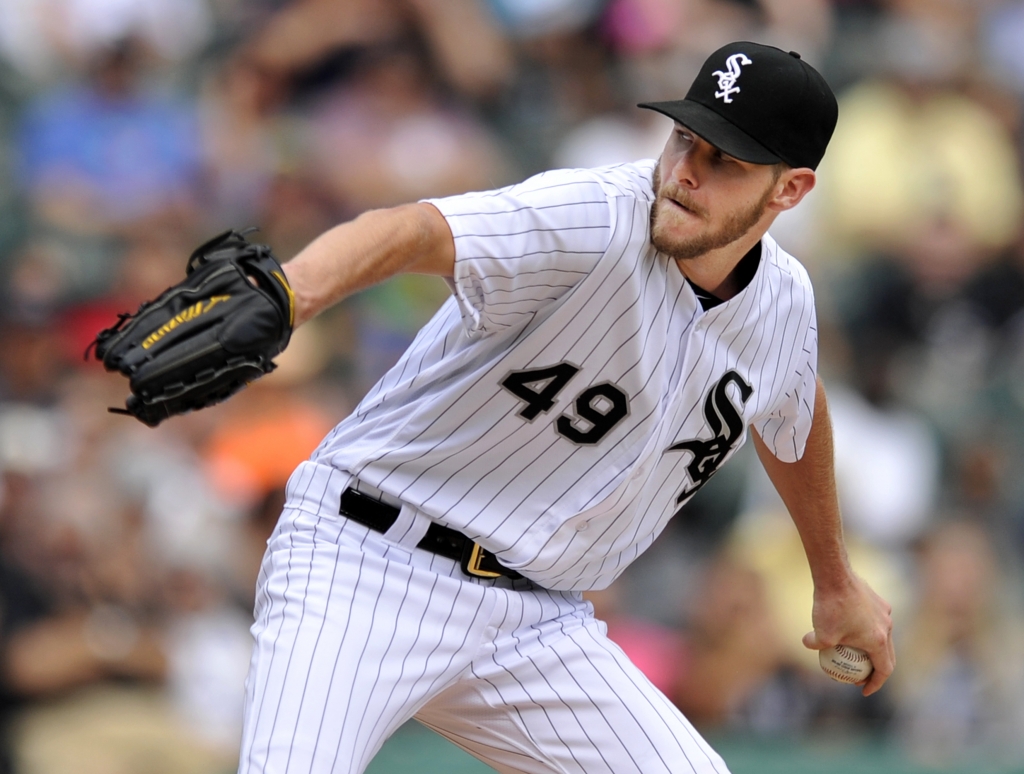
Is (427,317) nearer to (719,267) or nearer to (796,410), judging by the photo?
(796,410)

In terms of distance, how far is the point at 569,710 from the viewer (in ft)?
9.96

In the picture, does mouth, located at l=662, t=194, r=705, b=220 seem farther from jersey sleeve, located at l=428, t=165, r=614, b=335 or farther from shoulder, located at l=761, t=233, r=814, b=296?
shoulder, located at l=761, t=233, r=814, b=296

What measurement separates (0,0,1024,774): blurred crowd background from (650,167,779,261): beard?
3.26m

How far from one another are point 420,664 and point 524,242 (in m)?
0.88

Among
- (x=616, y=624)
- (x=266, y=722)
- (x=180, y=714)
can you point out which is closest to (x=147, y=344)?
(x=266, y=722)

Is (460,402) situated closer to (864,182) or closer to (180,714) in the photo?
(180,714)

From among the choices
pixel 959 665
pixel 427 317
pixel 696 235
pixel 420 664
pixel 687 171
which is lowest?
pixel 959 665

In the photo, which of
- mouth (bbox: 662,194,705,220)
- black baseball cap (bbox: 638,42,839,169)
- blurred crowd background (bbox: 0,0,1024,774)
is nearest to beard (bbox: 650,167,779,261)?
mouth (bbox: 662,194,705,220)

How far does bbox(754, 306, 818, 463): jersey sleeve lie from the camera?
325 centimetres

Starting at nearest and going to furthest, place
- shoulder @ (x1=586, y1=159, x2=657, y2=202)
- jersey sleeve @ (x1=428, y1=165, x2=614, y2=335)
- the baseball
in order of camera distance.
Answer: jersey sleeve @ (x1=428, y1=165, x2=614, y2=335)
shoulder @ (x1=586, y1=159, x2=657, y2=202)
the baseball

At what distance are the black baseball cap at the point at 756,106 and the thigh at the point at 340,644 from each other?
104 cm

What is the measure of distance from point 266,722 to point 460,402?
724 mm

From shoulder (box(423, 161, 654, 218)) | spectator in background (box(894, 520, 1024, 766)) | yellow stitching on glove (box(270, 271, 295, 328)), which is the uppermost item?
shoulder (box(423, 161, 654, 218))

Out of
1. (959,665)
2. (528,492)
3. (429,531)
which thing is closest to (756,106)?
(528,492)
